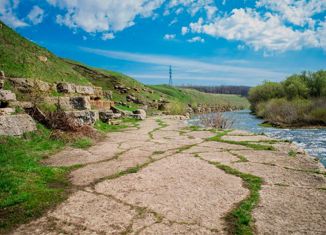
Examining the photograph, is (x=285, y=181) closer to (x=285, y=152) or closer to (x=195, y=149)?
(x=285, y=152)

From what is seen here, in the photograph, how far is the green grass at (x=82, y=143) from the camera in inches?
332

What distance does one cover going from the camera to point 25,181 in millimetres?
4820

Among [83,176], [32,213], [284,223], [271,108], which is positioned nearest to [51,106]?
[83,176]

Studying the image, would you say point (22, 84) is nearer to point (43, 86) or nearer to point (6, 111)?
point (43, 86)

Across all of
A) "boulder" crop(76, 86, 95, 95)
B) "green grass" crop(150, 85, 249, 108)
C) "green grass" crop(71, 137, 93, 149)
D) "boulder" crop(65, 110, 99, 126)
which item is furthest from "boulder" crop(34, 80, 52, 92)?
"green grass" crop(150, 85, 249, 108)

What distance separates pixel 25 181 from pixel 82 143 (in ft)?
12.6

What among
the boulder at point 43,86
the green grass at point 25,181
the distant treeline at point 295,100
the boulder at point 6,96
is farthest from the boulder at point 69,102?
the distant treeline at point 295,100

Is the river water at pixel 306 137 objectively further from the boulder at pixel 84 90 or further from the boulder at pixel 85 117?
the boulder at pixel 84 90

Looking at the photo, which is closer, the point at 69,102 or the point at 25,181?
the point at 25,181

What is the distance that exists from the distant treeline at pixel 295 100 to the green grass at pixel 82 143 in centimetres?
2341

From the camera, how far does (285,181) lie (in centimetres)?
498

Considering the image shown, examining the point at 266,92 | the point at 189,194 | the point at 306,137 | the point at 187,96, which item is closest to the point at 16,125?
the point at 189,194

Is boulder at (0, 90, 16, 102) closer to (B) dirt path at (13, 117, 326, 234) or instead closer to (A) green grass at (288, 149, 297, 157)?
(B) dirt path at (13, 117, 326, 234)

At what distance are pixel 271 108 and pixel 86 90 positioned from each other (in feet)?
92.9
